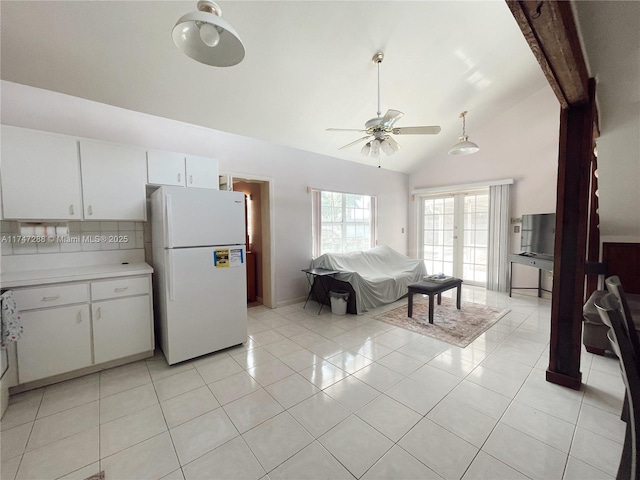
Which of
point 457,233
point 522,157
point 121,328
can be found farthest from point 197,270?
point 522,157

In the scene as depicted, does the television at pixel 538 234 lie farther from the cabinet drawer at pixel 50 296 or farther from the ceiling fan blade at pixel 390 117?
the cabinet drawer at pixel 50 296

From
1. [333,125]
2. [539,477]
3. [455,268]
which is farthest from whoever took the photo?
[455,268]

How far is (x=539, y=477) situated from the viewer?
1298 millimetres

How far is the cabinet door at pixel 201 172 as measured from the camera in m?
2.89

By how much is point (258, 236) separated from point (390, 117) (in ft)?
9.62

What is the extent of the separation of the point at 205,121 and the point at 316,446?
3.52 metres

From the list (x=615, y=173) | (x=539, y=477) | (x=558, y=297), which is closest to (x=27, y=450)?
(x=539, y=477)

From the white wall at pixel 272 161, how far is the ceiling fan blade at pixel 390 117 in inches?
83.4

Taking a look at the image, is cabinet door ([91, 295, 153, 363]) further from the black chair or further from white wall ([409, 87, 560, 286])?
white wall ([409, 87, 560, 286])

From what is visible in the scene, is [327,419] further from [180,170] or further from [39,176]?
[39,176]

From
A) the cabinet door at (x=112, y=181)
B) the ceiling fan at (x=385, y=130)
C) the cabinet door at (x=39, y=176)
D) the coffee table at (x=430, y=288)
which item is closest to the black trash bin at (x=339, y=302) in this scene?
the coffee table at (x=430, y=288)

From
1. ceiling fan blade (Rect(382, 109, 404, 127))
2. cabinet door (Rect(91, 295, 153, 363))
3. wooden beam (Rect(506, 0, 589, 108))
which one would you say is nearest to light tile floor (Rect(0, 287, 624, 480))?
cabinet door (Rect(91, 295, 153, 363))

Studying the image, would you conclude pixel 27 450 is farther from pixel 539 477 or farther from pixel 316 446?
pixel 539 477

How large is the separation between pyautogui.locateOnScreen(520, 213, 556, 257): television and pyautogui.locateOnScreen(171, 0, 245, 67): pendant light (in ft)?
15.8
